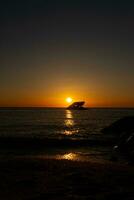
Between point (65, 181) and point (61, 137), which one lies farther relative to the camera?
point (61, 137)

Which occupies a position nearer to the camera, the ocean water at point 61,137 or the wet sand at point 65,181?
the wet sand at point 65,181

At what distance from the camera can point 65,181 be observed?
47.9 ft

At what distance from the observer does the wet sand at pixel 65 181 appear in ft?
39.7

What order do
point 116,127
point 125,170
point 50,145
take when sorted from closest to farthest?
point 125,170
point 50,145
point 116,127

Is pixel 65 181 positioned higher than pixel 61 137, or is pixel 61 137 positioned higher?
pixel 61 137

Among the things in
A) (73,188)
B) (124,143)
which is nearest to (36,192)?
(73,188)

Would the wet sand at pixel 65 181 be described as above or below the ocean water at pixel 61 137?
below

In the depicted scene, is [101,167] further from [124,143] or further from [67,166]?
[124,143]

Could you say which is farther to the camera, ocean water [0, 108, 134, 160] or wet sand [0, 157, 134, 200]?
ocean water [0, 108, 134, 160]

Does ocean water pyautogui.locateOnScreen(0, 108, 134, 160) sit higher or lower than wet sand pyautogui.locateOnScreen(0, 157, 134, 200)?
higher

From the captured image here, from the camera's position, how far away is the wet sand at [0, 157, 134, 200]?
1209 centimetres

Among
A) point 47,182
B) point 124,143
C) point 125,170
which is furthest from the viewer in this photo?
point 124,143

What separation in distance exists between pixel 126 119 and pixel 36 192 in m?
40.7

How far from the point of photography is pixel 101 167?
18328mm
